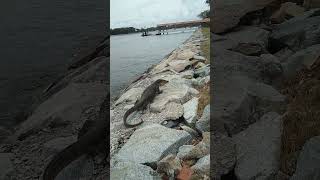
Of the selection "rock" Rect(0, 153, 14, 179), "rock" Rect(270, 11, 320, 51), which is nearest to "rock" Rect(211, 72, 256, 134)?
"rock" Rect(270, 11, 320, 51)

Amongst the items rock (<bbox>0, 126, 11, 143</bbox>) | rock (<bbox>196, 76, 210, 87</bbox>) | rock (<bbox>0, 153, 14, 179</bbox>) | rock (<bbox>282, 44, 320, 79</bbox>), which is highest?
rock (<bbox>282, 44, 320, 79</bbox>)

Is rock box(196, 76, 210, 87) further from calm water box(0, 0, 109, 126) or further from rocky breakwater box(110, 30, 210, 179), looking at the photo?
calm water box(0, 0, 109, 126)

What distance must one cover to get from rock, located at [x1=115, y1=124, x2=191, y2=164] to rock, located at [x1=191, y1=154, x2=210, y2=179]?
0.40 m

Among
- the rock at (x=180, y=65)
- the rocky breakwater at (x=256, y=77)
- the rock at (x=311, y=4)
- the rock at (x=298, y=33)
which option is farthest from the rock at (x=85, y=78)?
the rock at (x=311, y=4)

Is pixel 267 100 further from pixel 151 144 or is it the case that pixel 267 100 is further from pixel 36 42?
pixel 36 42

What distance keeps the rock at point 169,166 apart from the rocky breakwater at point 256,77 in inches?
15.2

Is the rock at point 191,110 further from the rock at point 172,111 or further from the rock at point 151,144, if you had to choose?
the rock at point 151,144

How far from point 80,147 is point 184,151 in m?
1.30

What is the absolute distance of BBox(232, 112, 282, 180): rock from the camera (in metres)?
3.96

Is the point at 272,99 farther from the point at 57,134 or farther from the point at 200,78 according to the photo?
the point at 57,134

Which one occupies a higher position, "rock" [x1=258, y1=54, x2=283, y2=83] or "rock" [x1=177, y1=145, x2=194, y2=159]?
"rock" [x1=258, y1=54, x2=283, y2=83]

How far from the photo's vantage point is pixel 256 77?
275 inches

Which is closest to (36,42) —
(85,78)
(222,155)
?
(85,78)

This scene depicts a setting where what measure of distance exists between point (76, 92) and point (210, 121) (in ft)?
9.21
